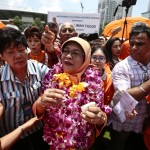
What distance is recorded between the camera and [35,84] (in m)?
2.33

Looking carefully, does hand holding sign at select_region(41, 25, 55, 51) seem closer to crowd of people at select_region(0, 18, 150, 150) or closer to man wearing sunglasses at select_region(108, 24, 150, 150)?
crowd of people at select_region(0, 18, 150, 150)

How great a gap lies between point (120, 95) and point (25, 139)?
1048 millimetres

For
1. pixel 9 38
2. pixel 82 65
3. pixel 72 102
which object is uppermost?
pixel 9 38

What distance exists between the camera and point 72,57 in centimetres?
216

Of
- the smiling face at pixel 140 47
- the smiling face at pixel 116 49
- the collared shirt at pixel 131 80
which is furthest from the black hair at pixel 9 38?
the smiling face at pixel 116 49

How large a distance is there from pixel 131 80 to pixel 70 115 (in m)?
0.77

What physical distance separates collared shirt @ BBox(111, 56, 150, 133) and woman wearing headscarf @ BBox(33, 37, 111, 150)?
0.28m

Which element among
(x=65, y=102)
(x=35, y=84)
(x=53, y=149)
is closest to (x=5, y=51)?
(x=35, y=84)

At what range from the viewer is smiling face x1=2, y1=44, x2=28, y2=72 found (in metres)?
2.26

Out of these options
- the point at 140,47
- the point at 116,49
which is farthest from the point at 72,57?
the point at 116,49

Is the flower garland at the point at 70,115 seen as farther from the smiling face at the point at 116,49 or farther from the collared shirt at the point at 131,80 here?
the smiling face at the point at 116,49

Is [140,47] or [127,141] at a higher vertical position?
[140,47]

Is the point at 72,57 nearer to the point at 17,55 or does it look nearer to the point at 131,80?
the point at 17,55

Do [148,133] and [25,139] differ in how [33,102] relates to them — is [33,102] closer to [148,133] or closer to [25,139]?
[25,139]
